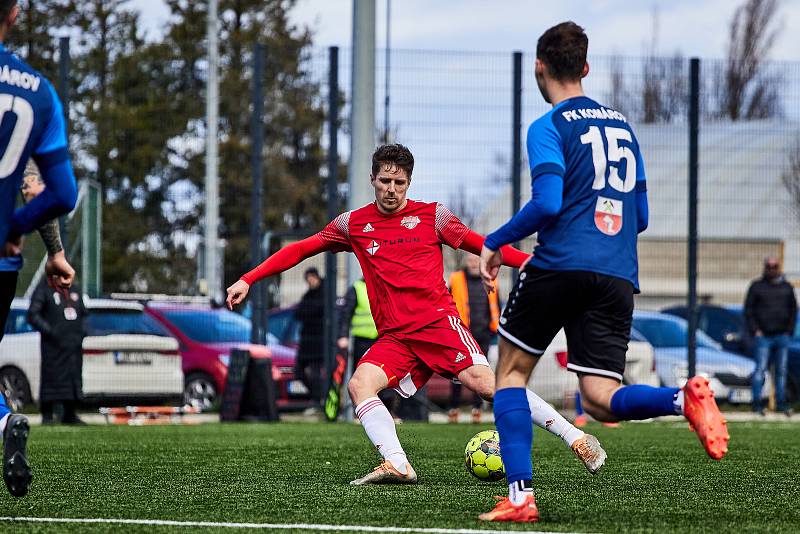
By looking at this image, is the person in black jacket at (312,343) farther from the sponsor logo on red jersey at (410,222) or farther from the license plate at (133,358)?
the sponsor logo on red jersey at (410,222)

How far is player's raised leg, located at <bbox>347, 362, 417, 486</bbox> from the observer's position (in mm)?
7117

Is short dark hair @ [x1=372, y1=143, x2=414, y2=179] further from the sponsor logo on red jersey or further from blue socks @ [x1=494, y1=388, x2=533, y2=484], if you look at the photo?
blue socks @ [x1=494, y1=388, x2=533, y2=484]

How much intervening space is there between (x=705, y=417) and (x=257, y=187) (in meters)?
11.4

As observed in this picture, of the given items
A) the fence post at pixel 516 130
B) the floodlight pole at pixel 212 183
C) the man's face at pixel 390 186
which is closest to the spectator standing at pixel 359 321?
the fence post at pixel 516 130

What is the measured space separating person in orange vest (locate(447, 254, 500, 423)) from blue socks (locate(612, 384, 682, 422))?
957 centimetres

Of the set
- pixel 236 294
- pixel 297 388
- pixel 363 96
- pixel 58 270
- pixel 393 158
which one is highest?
pixel 363 96

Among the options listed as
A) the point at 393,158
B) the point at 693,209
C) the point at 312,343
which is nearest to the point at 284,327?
the point at 312,343

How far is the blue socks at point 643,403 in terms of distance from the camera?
5.38m

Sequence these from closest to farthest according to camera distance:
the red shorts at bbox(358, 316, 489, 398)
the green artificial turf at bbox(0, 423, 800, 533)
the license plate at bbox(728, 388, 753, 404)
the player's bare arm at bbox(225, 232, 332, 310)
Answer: the green artificial turf at bbox(0, 423, 800, 533) < the player's bare arm at bbox(225, 232, 332, 310) < the red shorts at bbox(358, 316, 489, 398) < the license plate at bbox(728, 388, 753, 404)

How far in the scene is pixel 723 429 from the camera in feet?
16.8

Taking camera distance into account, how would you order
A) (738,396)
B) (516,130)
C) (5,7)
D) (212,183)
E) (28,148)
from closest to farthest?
(5,7)
(28,148)
(516,130)
(738,396)
(212,183)

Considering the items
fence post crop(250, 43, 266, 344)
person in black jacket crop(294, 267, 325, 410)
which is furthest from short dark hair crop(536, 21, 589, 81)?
person in black jacket crop(294, 267, 325, 410)

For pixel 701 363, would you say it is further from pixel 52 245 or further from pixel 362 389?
pixel 52 245

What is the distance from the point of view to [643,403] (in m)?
5.39
